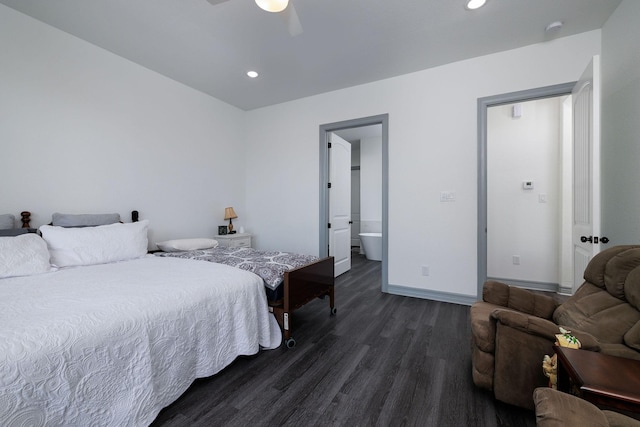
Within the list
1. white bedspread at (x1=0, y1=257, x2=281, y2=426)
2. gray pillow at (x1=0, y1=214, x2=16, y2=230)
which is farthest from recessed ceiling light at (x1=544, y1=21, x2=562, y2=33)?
gray pillow at (x1=0, y1=214, x2=16, y2=230)

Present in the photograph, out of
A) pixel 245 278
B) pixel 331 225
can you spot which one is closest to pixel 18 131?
pixel 245 278

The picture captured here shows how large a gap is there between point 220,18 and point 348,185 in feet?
10.1

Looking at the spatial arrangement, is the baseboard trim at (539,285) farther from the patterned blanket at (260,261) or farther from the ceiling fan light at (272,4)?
the ceiling fan light at (272,4)

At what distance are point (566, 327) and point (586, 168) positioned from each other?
4.73ft

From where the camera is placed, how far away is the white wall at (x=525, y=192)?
3.46 metres

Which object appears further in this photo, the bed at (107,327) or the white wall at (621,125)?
the white wall at (621,125)

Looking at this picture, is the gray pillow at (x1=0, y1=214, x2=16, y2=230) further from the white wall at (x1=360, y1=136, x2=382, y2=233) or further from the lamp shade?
the white wall at (x1=360, y1=136, x2=382, y2=233)

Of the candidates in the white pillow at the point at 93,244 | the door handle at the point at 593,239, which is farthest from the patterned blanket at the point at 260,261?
the door handle at the point at 593,239

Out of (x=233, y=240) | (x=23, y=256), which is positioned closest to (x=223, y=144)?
(x=233, y=240)

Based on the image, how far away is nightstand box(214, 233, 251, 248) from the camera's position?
3.88 m

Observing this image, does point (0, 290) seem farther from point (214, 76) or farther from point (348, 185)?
point (348, 185)

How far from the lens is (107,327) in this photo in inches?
47.6

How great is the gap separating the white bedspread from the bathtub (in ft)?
12.9

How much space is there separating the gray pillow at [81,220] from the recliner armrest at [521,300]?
3570 mm
